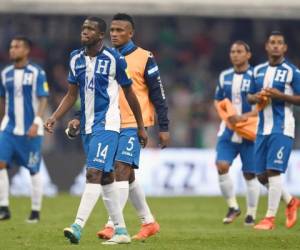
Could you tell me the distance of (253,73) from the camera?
1745cm

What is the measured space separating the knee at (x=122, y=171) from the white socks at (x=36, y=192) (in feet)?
14.7

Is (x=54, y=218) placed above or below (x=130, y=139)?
below

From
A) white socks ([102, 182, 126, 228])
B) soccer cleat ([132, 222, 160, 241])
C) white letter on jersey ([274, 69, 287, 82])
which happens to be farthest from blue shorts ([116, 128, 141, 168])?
white letter on jersey ([274, 69, 287, 82])

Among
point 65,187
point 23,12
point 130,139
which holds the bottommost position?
point 65,187

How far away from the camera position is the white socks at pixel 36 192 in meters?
18.1

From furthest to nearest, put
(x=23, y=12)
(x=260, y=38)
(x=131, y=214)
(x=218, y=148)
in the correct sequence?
(x=260, y=38) < (x=23, y=12) < (x=131, y=214) < (x=218, y=148)

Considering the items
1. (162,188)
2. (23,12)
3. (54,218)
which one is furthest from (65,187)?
(54,218)

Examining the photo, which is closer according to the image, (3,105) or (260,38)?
(3,105)

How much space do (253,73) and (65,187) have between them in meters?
9.35

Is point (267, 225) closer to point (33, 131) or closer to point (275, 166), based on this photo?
point (275, 166)

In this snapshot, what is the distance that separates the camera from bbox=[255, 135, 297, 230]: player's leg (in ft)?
54.6

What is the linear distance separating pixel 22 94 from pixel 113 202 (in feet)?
18.9

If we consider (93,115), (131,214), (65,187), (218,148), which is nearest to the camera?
(93,115)

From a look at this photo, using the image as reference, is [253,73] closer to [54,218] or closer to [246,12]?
[54,218]
